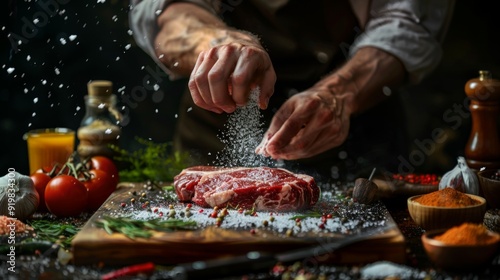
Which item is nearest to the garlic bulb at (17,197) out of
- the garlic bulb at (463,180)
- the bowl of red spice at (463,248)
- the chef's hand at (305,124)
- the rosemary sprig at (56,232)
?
the rosemary sprig at (56,232)

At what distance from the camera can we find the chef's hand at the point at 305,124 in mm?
3100

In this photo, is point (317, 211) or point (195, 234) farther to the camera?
point (317, 211)

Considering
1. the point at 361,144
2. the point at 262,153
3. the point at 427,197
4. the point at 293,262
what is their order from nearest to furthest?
the point at 293,262
the point at 427,197
the point at 262,153
the point at 361,144

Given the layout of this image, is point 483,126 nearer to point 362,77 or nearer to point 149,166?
point 362,77

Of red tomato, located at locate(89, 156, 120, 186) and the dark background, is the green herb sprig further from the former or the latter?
the dark background

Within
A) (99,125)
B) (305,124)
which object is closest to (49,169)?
(99,125)

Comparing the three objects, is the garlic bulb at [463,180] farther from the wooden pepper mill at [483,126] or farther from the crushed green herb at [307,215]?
the crushed green herb at [307,215]

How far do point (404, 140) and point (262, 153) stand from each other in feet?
4.07

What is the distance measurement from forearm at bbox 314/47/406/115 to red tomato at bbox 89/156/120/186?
1.00m

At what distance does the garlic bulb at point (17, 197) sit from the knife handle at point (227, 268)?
40.3 inches

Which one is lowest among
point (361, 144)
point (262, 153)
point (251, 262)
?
point (361, 144)

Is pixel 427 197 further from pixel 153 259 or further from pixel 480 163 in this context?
pixel 153 259

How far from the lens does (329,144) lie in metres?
3.56

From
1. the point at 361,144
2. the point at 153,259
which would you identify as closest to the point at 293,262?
the point at 153,259
